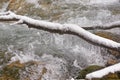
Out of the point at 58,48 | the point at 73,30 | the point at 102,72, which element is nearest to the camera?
the point at 102,72

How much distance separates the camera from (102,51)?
6.84m

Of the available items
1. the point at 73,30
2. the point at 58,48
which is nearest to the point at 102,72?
the point at 73,30

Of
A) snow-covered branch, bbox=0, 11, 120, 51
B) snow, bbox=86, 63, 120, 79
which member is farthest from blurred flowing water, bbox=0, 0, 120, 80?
snow, bbox=86, 63, 120, 79

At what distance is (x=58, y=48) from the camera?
7090 mm

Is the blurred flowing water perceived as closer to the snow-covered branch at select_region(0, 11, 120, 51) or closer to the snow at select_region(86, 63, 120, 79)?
the snow-covered branch at select_region(0, 11, 120, 51)

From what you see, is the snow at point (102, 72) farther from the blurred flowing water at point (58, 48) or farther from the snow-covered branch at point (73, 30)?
the blurred flowing water at point (58, 48)

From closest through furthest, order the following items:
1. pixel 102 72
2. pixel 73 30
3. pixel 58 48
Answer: pixel 102 72 → pixel 73 30 → pixel 58 48

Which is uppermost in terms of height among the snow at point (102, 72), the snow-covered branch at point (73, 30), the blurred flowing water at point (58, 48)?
the snow-covered branch at point (73, 30)

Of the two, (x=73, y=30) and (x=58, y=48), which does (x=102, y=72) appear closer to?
(x=73, y=30)

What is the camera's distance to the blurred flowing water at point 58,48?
20.7 feet

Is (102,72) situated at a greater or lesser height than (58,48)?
greater

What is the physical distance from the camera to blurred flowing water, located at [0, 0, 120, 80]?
20.7 feet

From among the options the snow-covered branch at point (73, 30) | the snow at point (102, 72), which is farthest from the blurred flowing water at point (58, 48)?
the snow at point (102, 72)

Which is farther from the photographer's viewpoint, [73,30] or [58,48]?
[58,48]
